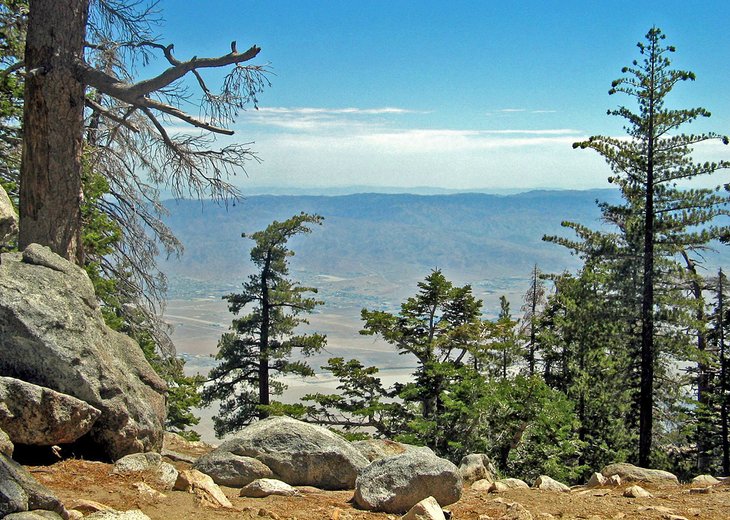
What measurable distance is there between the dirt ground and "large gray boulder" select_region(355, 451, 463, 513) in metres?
0.18

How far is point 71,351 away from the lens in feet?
23.0

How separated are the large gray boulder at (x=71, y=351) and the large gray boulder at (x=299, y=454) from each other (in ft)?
3.76

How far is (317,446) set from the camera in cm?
817

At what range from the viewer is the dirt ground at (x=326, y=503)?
19.9 feet

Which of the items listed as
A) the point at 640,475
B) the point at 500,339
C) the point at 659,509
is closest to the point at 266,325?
the point at 500,339

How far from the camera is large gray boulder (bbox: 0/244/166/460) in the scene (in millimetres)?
6762

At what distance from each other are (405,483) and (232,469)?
2197 millimetres

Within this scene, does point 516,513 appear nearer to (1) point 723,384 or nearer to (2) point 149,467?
(2) point 149,467

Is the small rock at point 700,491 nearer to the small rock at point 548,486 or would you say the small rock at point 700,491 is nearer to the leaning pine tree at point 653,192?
the small rock at point 548,486

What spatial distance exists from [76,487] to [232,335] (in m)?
23.0

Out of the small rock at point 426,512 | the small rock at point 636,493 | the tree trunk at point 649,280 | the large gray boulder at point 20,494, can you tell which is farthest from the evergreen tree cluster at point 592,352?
the large gray boulder at point 20,494

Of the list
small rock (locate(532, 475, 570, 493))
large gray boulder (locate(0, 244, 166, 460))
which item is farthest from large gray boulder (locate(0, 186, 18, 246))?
small rock (locate(532, 475, 570, 493))

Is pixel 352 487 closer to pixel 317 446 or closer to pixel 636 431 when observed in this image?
pixel 317 446

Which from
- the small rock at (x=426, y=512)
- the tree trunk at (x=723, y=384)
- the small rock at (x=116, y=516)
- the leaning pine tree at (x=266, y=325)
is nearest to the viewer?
the small rock at (x=116, y=516)
